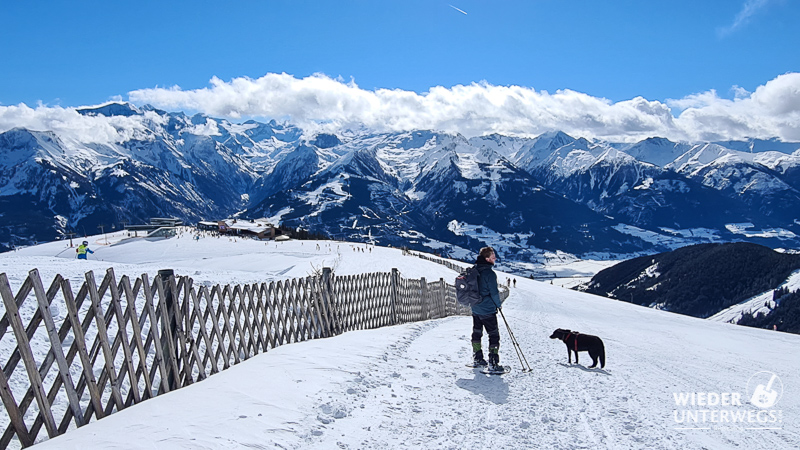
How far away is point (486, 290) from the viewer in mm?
10141

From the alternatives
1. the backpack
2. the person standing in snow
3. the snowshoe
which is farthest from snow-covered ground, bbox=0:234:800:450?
the backpack

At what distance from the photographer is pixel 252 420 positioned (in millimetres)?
6328

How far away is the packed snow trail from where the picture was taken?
19.9 feet

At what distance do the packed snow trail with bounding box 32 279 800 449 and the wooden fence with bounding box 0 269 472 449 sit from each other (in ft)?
1.34

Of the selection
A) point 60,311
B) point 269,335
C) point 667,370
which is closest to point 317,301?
point 269,335

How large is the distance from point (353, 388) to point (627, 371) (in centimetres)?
685

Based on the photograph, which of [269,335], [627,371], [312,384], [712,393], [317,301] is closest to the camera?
[312,384]

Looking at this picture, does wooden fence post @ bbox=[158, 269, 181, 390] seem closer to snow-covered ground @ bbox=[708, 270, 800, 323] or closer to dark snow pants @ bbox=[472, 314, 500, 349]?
dark snow pants @ bbox=[472, 314, 500, 349]

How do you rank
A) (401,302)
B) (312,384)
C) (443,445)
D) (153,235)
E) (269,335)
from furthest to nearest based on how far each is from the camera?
(153,235) < (401,302) < (269,335) < (312,384) < (443,445)

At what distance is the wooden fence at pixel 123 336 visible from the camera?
5562 millimetres

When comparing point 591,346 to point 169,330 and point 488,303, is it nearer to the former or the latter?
point 488,303

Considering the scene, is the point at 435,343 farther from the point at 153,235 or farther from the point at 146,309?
the point at 153,235

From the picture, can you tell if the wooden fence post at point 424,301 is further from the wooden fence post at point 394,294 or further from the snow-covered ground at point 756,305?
the snow-covered ground at point 756,305

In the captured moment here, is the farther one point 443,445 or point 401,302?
point 401,302
